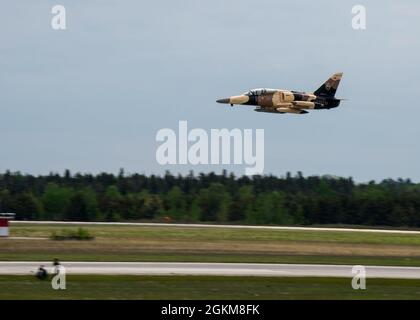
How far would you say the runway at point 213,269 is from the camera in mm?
46662

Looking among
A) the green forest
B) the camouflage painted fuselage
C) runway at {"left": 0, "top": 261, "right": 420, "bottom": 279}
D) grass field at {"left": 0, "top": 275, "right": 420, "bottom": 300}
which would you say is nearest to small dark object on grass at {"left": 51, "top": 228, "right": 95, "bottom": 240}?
the camouflage painted fuselage

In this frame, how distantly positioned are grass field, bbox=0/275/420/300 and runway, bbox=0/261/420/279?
193 cm

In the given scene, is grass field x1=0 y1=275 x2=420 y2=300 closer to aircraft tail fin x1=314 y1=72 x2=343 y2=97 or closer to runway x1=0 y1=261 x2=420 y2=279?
runway x1=0 y1=261 x2=420 y2=279

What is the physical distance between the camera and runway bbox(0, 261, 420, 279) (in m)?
46.7

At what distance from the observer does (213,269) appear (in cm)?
4931

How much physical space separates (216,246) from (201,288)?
1060 inches

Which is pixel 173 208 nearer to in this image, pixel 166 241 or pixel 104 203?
pixel 104 203

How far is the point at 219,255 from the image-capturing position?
197ft

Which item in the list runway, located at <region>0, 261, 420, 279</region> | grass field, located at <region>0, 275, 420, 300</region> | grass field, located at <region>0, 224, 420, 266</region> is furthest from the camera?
grass field, located at <region>0, 224, 420, 266</region>

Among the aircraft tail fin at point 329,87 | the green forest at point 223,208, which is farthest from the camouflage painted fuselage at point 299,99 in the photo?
the green forest at point 223,208

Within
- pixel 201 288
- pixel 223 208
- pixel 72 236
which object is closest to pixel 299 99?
pixel 72 236

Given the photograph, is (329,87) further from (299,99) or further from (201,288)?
(201,288)

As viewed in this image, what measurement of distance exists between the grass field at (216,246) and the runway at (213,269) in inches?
135

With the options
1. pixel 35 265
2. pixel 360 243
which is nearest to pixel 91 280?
pixel 35 265
